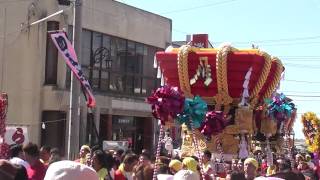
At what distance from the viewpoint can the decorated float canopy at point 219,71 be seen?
396 inches

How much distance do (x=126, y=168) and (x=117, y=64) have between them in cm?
1740

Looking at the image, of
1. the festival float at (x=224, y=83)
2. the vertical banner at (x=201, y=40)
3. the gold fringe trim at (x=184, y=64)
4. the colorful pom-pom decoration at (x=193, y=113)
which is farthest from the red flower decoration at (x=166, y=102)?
the vertical banner at (x=201, y=40)

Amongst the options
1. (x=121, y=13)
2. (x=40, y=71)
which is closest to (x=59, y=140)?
(x=40, y=71)

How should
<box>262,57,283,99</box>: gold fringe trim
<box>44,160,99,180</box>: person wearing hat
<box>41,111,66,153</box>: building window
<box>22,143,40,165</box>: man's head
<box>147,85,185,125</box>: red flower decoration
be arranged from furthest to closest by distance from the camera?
1. <box>41,111,66,153</box>: building window
2. <box>262,57,283,99</box>: gold fringe trim
3. <box>147,85,185,125</box>: red flower decoration
4. <box>22,143,40,165</box>: man's head
5. <box>44,160,99,180</box>: person wearing hat

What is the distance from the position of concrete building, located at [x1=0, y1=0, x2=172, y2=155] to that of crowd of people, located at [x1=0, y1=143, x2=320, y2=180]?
1036 centimetres

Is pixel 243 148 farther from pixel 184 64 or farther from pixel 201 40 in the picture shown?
pixel 201 40

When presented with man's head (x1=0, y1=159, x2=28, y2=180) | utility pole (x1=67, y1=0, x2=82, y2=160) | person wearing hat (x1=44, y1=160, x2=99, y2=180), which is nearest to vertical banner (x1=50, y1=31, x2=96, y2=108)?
utility pole (x1=67, y1=0, x2=82, y2=160)

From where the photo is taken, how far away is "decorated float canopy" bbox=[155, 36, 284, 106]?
10070mm

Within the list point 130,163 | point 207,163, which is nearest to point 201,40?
point 207,163

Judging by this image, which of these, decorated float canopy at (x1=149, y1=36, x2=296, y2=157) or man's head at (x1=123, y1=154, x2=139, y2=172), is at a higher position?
decorated float canopy at (x1=149, y1=36, x2=296, y2=157)

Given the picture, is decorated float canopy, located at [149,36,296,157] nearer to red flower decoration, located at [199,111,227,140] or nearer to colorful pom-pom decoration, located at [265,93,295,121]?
colorful pom-pom decoration, located at [265,93,295,121]

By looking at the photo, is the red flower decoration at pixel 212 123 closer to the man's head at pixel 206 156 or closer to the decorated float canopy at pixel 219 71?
the man's head at pixel 206 156

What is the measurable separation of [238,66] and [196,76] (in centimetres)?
72

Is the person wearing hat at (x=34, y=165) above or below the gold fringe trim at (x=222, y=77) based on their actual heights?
below
